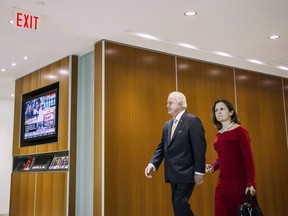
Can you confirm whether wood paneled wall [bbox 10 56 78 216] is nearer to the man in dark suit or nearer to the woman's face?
the man in dark suit

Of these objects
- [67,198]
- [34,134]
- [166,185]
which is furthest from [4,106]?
[166,185]

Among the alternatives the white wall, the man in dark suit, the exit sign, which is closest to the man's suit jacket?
the man in dark suit

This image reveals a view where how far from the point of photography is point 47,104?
577 centimetres

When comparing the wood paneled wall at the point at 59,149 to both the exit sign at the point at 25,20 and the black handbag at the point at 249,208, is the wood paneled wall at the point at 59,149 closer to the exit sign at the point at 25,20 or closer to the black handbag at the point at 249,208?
the exit sign at the point at 25,20

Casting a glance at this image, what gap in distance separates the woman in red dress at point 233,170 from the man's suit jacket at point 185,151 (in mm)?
191

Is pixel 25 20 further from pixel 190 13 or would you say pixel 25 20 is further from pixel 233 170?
pixel 233 170

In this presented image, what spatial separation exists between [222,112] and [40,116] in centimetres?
352

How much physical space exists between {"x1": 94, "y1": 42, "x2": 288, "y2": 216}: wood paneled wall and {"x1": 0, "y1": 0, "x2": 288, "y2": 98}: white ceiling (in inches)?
9.8

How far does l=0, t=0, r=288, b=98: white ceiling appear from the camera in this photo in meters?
3.84

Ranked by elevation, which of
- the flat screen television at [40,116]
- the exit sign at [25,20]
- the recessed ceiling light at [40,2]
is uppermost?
the recessed ceiling light at [40,2]

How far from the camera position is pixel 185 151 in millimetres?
3211

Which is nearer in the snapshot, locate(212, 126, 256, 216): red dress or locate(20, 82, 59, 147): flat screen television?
locate(212, 126, 256, 216): red dress

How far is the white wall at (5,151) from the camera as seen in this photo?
873 cm

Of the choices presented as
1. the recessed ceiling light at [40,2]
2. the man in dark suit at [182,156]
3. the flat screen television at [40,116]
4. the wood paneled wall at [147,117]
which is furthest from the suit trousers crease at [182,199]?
the flat screen television at [40,116]
